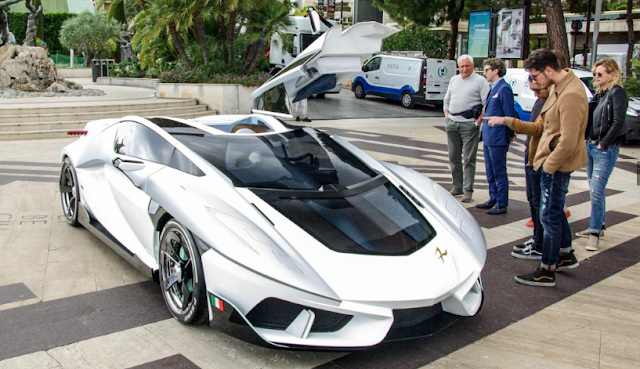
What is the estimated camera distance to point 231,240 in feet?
10.1

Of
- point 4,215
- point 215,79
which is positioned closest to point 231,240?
point 4,215

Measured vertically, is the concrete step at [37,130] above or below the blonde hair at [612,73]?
below

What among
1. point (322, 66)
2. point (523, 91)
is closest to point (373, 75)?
point (523, 91)

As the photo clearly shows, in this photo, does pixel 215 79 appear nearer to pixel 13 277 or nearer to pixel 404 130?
pixel 404 130

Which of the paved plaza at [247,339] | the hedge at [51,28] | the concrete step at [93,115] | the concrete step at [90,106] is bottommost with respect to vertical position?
the paved plaza at [247,339]

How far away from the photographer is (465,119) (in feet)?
22.6

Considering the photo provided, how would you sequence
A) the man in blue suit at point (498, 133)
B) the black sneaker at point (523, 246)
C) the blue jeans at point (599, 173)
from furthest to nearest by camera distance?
the man in blue suit at point (498, 133)
the blue jeans at point (599, 173)
the black sneaker at point (523, 246)

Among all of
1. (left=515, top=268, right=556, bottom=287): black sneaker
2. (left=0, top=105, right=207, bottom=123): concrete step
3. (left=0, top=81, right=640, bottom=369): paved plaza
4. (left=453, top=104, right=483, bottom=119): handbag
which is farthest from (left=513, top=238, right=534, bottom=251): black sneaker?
(left=0, top=105, right=207, bottom=123): concrete step

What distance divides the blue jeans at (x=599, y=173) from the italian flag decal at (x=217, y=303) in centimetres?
388

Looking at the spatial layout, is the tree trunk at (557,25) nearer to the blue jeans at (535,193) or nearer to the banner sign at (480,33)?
the banner sign at (480,33)

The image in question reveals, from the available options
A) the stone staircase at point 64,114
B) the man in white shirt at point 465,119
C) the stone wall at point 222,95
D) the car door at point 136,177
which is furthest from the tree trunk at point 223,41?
the car door at point 136,177

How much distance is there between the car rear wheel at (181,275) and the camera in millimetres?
3240

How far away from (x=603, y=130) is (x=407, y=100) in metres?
15.4

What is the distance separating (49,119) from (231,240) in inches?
467
